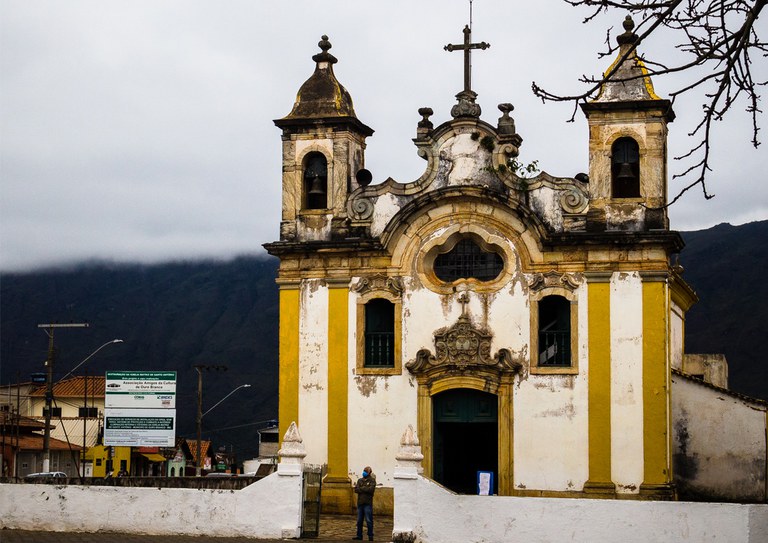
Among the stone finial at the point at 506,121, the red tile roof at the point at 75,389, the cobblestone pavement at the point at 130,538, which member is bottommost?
the cobblestone pavement at the point at 130,538

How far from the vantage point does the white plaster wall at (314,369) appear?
28.6 m

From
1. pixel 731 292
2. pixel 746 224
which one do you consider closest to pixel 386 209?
pixel 731 292

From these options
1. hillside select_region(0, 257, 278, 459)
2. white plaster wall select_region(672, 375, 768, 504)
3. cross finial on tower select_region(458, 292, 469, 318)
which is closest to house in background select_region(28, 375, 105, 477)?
hillside select_region(0, 257, 278, 459)

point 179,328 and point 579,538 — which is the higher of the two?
point 179,328

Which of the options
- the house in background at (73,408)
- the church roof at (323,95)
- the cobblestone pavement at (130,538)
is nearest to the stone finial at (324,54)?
the church roof at (323,95)

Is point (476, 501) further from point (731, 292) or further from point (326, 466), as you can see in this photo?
point (731, 292)

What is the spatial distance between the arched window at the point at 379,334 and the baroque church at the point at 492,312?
4 centimetres

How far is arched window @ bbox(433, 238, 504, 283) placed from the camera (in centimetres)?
2848

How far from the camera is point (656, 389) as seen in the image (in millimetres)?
26797

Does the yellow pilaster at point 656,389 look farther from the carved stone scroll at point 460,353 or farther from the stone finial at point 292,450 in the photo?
the stone finial at point 292,450

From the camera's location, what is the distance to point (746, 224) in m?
93.9

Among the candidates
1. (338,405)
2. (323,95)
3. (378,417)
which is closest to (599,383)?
(378,417)

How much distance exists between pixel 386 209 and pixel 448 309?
258cm

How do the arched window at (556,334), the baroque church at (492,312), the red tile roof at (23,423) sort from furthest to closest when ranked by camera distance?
the red tile roof at (23,423), the arched window at (556,334), the baroque church at (492,312)
